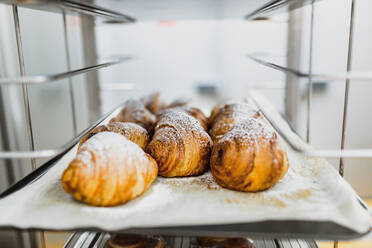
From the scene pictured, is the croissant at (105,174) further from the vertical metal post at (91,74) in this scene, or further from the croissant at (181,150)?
the vertical metal post at (91,74)

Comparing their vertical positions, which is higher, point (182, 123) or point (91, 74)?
point (91, 74)

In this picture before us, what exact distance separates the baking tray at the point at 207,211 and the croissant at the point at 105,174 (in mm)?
27

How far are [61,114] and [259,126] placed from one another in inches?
45.6

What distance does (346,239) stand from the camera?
651 mm

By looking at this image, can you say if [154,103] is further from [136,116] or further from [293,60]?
[293,60]

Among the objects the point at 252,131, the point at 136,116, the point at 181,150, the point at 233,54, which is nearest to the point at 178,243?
the point at 181,150

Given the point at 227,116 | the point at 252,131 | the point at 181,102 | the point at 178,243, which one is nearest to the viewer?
the point at 252,131

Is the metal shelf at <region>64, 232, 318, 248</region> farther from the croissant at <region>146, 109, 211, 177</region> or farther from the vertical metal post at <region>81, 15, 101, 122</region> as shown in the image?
the vertical metal post at <region>81, 15, 101, 122</region>

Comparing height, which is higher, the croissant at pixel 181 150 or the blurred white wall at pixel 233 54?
the blurred white wall at pixel 233 54

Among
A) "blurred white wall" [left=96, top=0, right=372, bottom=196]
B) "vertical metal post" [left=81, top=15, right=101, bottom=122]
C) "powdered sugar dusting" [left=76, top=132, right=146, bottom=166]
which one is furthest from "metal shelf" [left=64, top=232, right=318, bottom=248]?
"blurred white wall" [left=96, top=0, right=372, bottom=196]

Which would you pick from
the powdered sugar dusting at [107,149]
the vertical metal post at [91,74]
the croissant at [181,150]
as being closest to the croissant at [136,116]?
the croissant at [181,150]

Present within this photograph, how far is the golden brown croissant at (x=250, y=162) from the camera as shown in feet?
2.60

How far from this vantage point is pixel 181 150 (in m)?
0.90

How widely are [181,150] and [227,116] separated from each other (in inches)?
11.7
